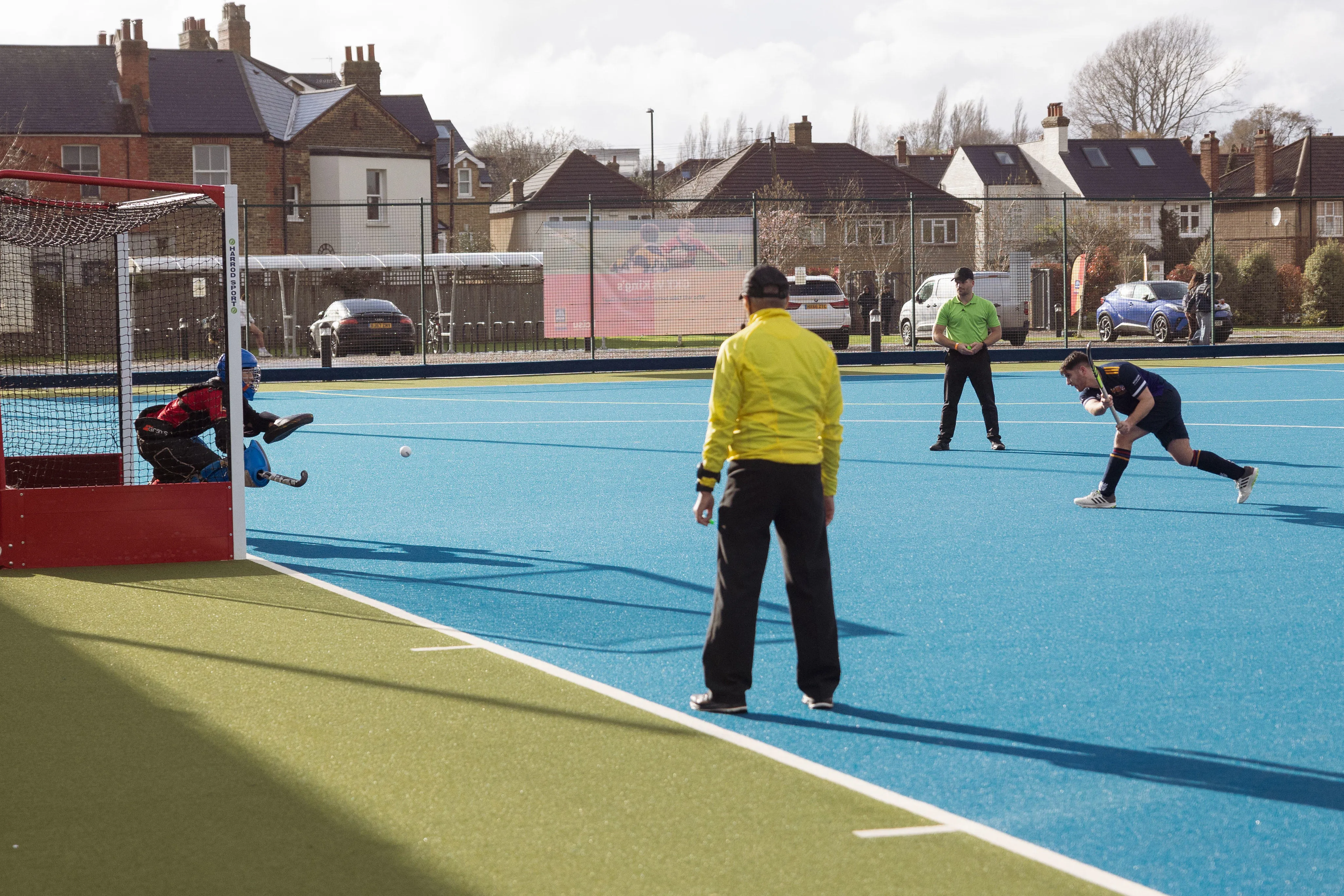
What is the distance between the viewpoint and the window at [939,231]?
62.5 m

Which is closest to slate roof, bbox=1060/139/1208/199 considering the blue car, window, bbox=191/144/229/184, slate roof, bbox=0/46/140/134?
the blue car

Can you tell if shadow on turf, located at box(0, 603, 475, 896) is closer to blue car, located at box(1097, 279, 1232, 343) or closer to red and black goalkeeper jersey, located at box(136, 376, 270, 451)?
red and black goalkeeper jersey, located at box(136, 376, 270, 451)

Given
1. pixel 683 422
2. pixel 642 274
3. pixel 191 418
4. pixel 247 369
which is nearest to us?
pixel 191 418

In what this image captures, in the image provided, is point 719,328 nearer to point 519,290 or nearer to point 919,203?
point 519,290

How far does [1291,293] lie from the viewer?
45.4 meters

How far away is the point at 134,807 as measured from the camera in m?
4.80

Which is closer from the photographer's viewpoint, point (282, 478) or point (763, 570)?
point (763, 570)

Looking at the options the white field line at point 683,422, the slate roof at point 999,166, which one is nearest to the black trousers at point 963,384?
the white field line at point 683,422

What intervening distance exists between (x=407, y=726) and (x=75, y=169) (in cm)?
4824

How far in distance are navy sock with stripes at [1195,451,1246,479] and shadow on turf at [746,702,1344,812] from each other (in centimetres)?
661

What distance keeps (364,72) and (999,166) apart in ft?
113

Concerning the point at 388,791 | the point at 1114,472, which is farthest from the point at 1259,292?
the point at 388,791

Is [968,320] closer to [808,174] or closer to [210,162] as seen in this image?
[210,162]

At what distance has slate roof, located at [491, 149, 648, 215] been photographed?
216ft
